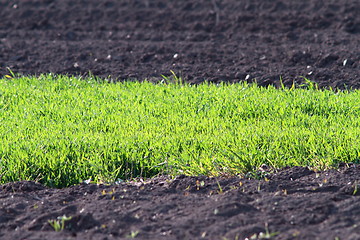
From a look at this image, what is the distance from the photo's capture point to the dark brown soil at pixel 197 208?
9.96ft

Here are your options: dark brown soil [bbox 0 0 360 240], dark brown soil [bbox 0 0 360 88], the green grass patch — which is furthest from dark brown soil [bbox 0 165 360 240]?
dark brown soil [bbox 0 0 360 88]

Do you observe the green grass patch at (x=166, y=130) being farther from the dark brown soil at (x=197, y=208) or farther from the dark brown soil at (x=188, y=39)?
the dark brown soil at (x=188, y=39)

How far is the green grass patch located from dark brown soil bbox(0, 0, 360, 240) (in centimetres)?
33

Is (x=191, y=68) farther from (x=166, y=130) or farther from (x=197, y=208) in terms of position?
(x=197, y=208)

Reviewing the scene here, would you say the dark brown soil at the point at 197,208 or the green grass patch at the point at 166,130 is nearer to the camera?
the dark brown soil at the point at 197,208

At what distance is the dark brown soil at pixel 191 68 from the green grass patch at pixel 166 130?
33cm

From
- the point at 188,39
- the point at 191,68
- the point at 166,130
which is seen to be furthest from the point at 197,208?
the point at 188,39

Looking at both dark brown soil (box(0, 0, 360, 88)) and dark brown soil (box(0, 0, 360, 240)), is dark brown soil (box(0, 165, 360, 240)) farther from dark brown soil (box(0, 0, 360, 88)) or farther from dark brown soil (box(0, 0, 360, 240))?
dark brown soil (box(0, 0, 360, 88))

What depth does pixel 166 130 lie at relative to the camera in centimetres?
499

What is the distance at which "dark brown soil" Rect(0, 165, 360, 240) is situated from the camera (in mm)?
3035

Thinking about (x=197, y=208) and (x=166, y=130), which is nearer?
(x=197, y=208)

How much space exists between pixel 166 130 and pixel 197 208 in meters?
1.74

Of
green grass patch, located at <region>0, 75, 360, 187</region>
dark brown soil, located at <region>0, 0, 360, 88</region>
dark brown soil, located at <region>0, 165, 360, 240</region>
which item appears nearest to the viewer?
dark brown soil, located at <region>0, 165, 360, 240</region>

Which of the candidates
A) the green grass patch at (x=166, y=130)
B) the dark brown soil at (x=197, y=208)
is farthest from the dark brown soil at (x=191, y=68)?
the green grass patch at (x=166, y=130)
